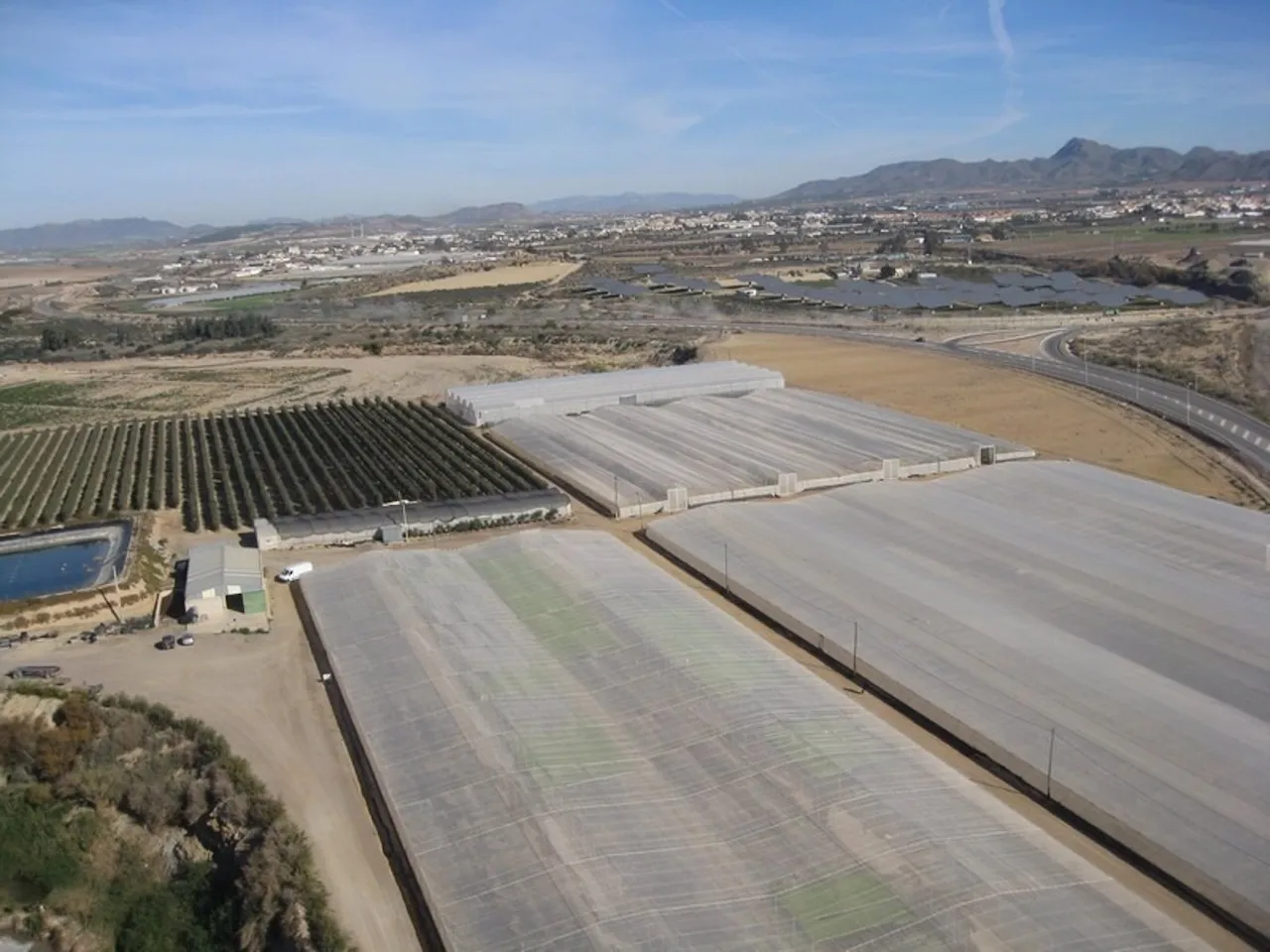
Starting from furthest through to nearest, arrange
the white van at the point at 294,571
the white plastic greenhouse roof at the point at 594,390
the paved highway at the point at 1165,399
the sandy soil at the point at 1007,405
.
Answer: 1. the white plastic greenhouse roof at the point at 594,390
2. the paved highway at the point at 1165,399
3. the sandy soil at the point at 1007,405
4. the white van at the point at 294,571

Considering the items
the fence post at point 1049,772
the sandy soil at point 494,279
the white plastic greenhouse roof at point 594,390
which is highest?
the sandy soil at point 494,279

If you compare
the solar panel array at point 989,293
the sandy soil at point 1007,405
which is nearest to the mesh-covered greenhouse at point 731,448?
the sandy soil at point 1007,405

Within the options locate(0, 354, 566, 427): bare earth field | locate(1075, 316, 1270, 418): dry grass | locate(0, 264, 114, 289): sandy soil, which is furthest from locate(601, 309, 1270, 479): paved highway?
locate(0, 264, 114, 289): sandy soil

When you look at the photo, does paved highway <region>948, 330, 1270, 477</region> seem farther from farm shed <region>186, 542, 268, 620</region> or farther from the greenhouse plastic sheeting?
farm shed <region>186, 542, 268, 620</region>

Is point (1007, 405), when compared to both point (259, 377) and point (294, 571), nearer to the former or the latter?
point (294, 571)

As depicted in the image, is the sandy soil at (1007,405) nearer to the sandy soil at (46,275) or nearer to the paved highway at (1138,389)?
the paved highway at (1138,389)

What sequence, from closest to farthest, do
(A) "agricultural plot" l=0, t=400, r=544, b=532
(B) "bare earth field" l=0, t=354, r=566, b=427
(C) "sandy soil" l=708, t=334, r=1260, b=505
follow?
1. (A) "agricultural plot" l=0, t=400, r=544, b=532
2. (C) "sandy soil" l=708, t=334, r=1260, b=505
3. (B) "bare earth field" l=0, t=354, r=566, b=427

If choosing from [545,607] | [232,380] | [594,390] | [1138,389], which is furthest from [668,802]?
[232,380]
